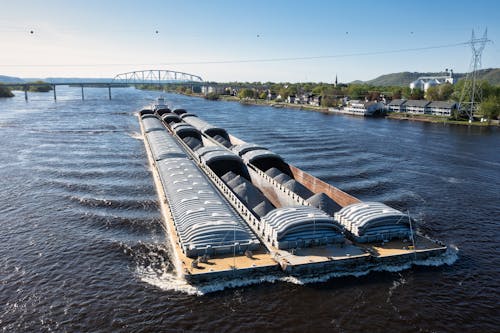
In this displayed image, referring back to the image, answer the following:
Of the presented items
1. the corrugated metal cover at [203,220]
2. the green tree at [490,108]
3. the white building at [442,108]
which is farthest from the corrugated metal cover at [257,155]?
the white building at [442,108]

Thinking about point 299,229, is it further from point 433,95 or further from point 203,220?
point 433,95

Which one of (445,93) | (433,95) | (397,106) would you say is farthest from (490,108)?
(433,95)

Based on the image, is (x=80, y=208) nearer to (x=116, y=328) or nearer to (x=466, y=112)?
(x=116, y=328)

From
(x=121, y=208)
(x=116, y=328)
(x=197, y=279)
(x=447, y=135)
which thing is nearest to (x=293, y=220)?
(x=197, y=279)

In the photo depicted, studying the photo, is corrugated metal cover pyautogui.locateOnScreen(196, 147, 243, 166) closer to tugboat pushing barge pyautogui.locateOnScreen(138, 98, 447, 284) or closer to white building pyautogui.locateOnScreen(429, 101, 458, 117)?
tugboat pushing barge pyautogui.locateOnScreen(138, 98, 447, 284)

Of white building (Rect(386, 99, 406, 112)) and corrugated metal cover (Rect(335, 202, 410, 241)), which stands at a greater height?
white building (Rect(386, 99, 406, 112))

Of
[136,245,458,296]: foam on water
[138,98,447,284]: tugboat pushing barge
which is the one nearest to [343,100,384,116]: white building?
[138,98,447,284]: tugboat pushing barge

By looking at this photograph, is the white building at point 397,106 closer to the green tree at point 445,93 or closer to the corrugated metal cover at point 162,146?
the green tree at point 445,93

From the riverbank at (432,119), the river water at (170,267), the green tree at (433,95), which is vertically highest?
the green tree at (433,95)

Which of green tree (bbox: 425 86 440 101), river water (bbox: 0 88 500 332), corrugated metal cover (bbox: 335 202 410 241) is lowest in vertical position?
river water (bbox: 0 88 500 332)
